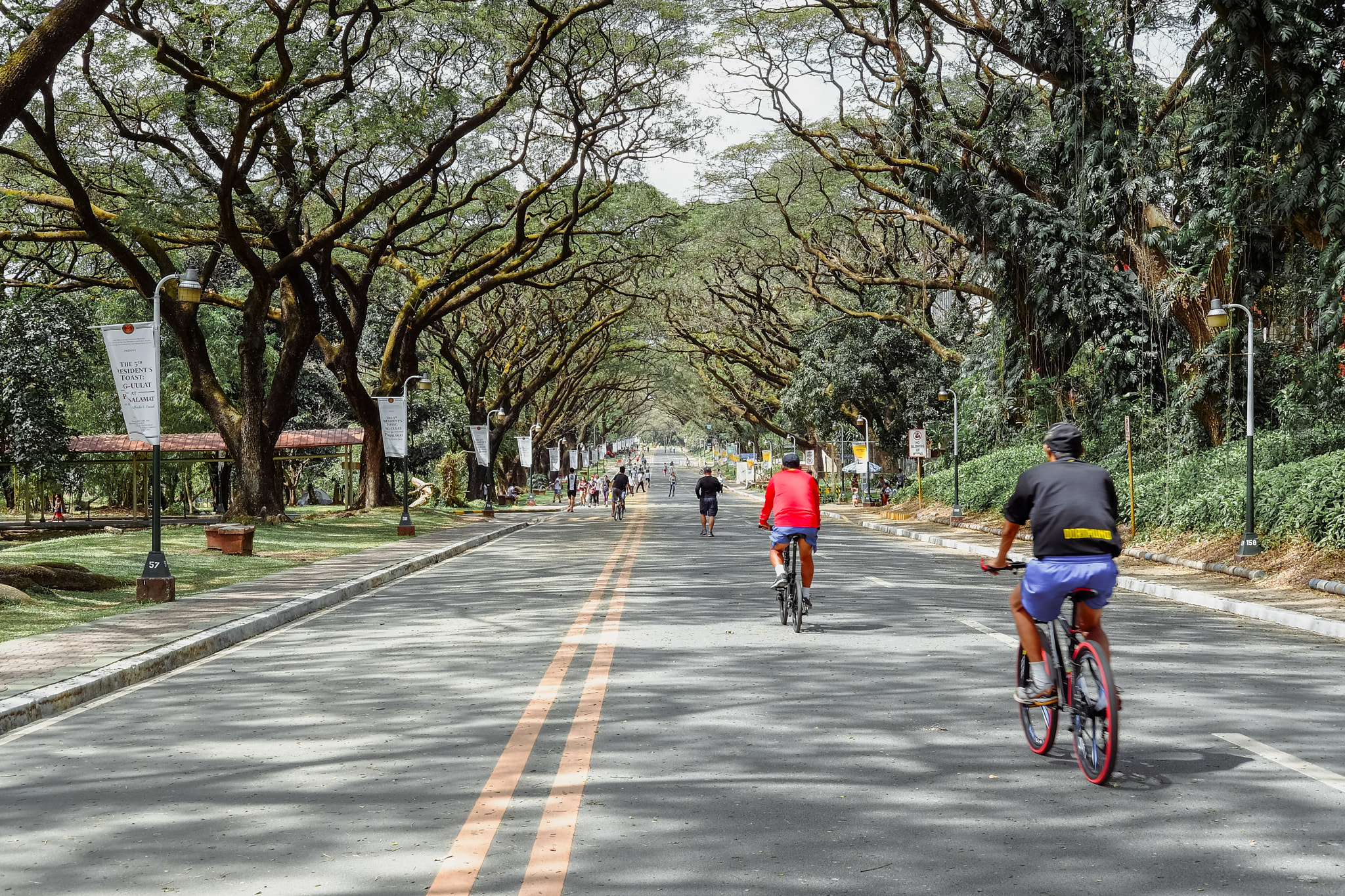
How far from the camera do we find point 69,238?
2738 centimetres

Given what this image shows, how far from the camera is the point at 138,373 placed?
15.9m

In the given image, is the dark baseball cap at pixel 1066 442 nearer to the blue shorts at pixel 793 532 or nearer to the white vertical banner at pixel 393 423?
the blue shorts at pixel 793 532

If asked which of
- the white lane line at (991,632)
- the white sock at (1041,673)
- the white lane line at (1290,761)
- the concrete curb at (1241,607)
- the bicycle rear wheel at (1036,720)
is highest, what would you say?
the white sock at (1041,673)

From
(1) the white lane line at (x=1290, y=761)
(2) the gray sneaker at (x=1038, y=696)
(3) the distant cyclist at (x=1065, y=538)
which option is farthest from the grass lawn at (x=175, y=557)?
(1) the white lane line at (x=1290, y=761)

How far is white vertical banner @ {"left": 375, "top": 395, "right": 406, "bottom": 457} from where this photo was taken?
3138 centimetres

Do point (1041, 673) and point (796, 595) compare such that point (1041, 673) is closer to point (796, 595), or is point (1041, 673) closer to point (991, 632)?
point (991, 632)

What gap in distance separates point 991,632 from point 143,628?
8108mm

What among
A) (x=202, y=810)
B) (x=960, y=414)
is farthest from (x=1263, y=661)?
(x=960, y=414)

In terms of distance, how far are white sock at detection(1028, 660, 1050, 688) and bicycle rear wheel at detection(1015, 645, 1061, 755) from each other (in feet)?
0.27

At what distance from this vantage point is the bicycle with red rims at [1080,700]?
5.88 m

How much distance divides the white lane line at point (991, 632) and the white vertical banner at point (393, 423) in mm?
21156

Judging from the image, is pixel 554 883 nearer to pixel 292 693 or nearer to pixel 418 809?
pixel 418 809

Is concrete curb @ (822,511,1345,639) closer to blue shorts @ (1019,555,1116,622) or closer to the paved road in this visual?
the paved road

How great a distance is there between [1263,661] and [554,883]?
7744mm
